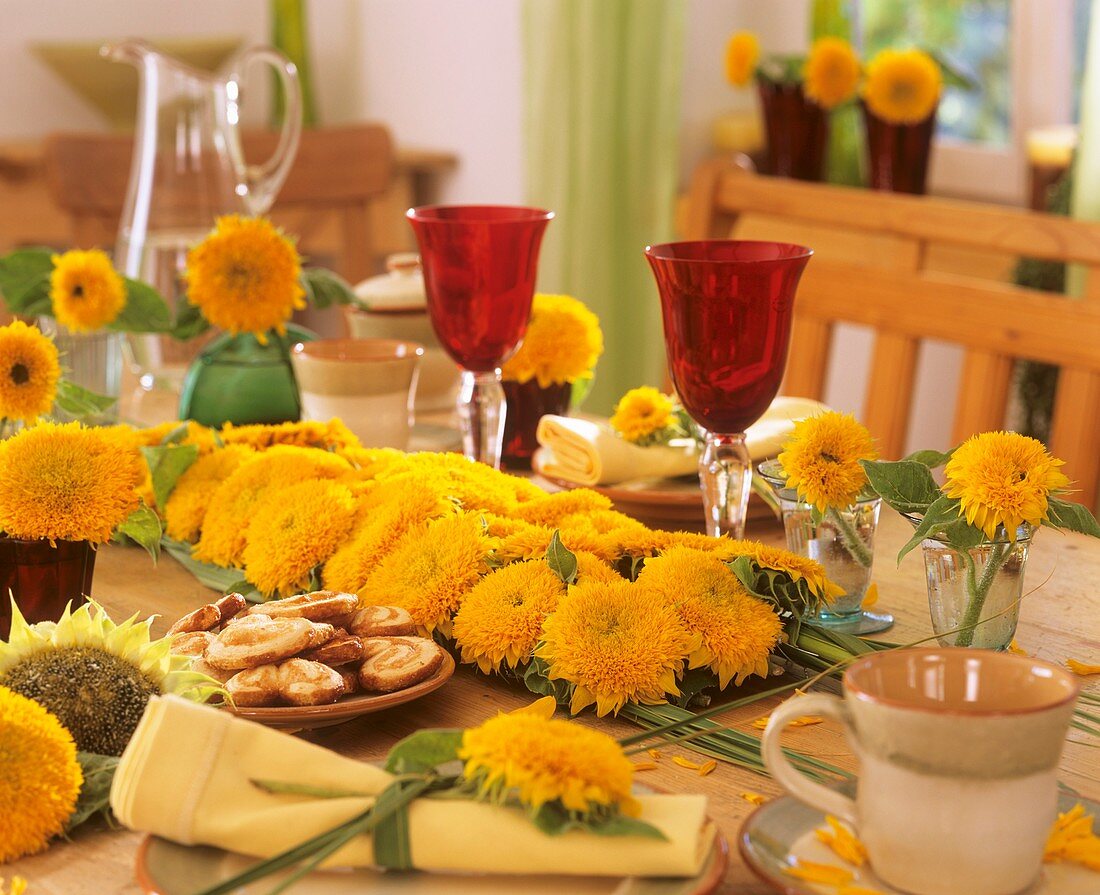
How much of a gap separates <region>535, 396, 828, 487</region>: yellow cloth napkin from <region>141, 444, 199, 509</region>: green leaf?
295mm

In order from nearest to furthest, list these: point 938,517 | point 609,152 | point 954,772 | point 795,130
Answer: point 954,772 → point 938,517 → point 795,130 → point 609,152

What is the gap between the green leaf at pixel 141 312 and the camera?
135cm

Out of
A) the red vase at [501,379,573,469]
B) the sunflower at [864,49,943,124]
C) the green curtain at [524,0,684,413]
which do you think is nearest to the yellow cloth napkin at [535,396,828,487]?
the red vase at [501,379,573,469]

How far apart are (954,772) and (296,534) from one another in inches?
19.4

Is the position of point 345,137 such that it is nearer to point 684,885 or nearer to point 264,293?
point 264,293

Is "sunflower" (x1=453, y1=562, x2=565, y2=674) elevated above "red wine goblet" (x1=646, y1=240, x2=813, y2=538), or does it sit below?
below

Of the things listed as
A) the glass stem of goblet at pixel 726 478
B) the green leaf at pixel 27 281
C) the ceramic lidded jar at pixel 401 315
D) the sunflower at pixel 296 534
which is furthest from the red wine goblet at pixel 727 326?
the green leaf at pixel 27 281

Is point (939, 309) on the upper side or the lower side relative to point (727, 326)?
lower

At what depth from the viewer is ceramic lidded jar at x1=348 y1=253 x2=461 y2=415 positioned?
1.44m

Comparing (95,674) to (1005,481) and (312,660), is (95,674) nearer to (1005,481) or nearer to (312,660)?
(312,660)

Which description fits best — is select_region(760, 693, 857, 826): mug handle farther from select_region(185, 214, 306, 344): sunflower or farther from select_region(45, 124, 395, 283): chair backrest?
select_region(45, 124, 395, 283): chair backrest

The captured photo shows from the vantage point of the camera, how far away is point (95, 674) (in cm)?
65

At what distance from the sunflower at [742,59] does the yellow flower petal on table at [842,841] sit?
2.11 metres

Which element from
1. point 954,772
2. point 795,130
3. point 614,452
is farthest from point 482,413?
point 795,130
